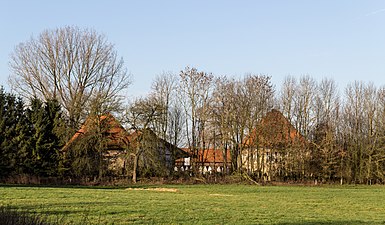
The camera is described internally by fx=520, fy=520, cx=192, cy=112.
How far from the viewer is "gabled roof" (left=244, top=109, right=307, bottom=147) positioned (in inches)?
2231

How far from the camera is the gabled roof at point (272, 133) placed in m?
56.7

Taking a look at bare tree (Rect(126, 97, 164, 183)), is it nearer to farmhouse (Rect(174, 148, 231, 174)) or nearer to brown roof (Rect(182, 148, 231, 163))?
farmhouse (Rect(174, 148, 231, 174))

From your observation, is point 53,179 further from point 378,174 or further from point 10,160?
point 378,174

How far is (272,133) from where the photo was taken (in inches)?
2234

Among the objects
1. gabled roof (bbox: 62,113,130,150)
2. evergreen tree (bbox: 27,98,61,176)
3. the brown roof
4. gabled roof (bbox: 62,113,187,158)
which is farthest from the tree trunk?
the brown roof

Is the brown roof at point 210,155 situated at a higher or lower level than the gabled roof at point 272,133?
lower

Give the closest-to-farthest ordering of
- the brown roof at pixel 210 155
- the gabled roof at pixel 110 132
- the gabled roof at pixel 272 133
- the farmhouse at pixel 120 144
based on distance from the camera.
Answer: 1. the farmhouse at pixel 120 144
2. the gabled roof at pixel 110 132
3. the gabled roof at pixel 272 133
4. the brown roof at pixel 210 155

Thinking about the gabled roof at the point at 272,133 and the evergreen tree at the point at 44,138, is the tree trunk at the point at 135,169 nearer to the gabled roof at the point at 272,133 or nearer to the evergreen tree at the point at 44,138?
the evergreen tree at the point at 44,138

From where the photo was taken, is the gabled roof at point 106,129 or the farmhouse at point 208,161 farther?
the farmhouse at point 208,161

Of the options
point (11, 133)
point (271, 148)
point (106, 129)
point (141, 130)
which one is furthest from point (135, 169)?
point (271, 148)

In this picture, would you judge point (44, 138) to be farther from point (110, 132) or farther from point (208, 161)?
point (208, 161)

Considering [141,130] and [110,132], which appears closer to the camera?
[141,130]

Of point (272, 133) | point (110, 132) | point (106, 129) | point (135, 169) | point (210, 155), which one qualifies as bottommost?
point (135, 169)

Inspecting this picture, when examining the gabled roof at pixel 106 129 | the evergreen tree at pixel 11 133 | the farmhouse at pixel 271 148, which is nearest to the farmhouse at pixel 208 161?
the farmhouse at pixel 271 148
